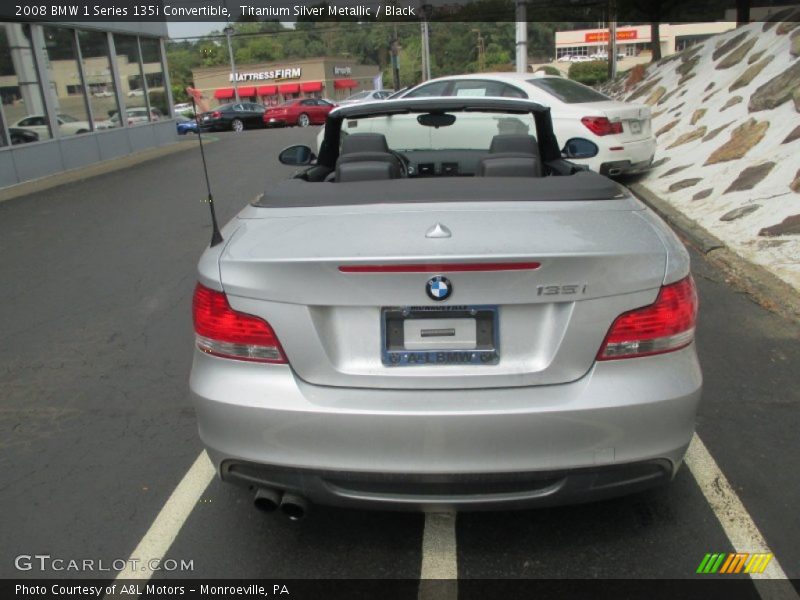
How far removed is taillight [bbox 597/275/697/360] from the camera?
224 centimetres

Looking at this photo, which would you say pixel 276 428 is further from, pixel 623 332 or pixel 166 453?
pixel 166 453

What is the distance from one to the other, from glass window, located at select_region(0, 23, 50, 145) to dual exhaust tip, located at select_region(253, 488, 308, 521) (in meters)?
13.8

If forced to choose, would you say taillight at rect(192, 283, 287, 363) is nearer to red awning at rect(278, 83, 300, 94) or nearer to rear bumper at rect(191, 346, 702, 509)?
rear bumper at rect(191, 346, 702, 509)

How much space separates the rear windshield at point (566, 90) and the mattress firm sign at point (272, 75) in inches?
2359

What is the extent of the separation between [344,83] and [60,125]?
5620 cm

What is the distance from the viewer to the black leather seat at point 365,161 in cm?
341

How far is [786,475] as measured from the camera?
3.01 metres

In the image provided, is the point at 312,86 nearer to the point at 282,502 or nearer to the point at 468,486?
the point at 282,502

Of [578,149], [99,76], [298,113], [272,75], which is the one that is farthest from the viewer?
[272,75]

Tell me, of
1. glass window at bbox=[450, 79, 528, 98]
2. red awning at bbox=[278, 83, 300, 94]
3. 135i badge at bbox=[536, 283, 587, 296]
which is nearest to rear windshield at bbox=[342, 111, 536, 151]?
glass window at bbox=[450, 79, 528, 98]

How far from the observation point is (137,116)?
19609mm

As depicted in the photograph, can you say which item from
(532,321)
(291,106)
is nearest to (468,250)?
(532,321)

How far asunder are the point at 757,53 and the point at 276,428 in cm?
1256

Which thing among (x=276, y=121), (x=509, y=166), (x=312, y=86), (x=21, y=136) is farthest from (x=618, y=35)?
(x=509, y=166)
